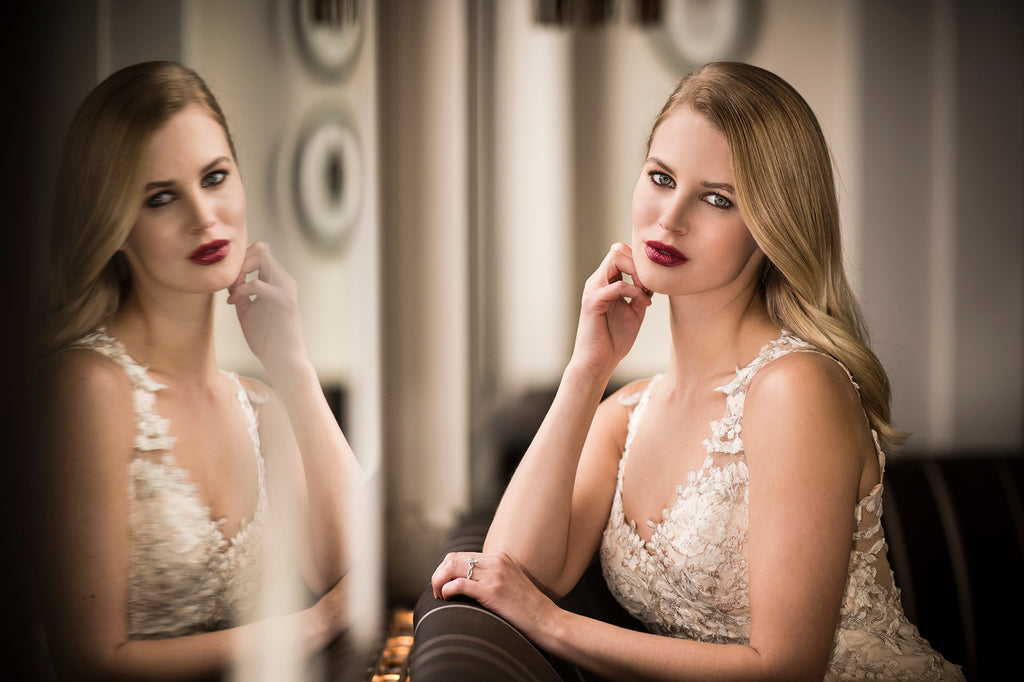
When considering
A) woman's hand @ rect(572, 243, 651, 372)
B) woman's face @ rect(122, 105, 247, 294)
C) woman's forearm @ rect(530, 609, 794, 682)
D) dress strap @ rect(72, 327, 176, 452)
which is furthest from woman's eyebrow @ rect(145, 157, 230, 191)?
woman's forearm @ rect(530, 609, 794, 682)

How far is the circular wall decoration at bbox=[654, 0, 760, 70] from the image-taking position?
982 millimetres

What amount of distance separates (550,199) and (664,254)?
21 centimetres

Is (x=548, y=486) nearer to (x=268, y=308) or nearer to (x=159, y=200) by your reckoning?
(x=268, y=308)

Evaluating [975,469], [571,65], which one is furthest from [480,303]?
[975,469]

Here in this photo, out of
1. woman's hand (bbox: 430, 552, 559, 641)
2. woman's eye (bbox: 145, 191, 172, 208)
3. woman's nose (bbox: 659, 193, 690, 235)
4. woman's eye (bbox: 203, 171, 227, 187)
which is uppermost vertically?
woman's eye (bbox: 203, 171, 227, 187)

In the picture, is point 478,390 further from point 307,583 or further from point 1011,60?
point 1011,60

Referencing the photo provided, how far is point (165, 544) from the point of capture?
0.53 m

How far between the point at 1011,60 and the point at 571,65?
0.73 metres

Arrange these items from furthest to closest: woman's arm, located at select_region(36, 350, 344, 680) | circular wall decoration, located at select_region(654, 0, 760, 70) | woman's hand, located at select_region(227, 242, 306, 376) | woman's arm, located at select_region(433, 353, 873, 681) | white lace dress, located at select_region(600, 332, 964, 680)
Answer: circular wall decoration, located at select_region(654, 0, 760, 70)
white lace dress, located at select_region(600, 332, 964, 680)
woman's arm, located at select_region(433, 353, 873, 681)
woman's hand, located at select_region(227, 242, 306, 376)
woman's arm, located at select_region(36, 350, 344, 680)

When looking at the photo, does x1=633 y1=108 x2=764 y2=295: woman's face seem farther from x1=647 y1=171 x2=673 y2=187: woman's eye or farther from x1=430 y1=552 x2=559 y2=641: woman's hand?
x1=430 y1=552 x2=559 y2=641: woman's hand

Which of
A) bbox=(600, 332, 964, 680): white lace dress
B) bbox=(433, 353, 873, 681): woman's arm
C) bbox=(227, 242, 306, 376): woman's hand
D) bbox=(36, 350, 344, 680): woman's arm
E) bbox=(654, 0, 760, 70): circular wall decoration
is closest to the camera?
bbox=(36, 350, 344, 680): woman's arm

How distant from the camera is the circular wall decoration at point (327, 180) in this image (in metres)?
0.64

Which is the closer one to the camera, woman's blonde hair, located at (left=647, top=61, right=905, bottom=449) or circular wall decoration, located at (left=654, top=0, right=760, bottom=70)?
woman's blonde hair, located at (left=647, top=61, right=905, bottom=449)

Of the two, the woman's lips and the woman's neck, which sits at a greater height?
the woman's lips
